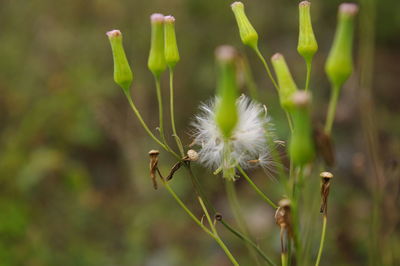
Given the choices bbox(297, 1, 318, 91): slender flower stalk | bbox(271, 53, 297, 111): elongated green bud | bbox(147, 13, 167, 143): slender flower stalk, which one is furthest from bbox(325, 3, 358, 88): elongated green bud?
bbox(147, 13, 167, 143): slender flower stalk

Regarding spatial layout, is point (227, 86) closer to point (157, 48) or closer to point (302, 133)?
point (302, 133)

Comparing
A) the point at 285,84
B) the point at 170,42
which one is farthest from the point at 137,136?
the point at 285,84

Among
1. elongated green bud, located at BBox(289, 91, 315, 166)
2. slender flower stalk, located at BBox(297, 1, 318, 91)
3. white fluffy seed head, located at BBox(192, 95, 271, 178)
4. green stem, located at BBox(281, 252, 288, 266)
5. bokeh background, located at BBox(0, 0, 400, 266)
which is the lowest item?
bokeh background, located at BBox(0, 0, 400, 266)

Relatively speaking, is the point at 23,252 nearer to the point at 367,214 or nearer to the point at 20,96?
the point at 20,96

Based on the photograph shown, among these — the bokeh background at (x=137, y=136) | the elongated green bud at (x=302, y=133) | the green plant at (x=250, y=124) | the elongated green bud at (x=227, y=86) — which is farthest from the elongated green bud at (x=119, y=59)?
the bokeh background at (x=137, y=136)

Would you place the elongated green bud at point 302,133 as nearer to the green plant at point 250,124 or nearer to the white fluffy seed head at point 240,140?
the green plant at point 250,124

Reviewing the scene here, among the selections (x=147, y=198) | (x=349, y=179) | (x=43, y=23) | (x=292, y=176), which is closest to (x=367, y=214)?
(x=349, y=179)

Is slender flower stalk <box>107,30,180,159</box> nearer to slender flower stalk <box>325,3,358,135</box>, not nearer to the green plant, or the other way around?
the green plant
